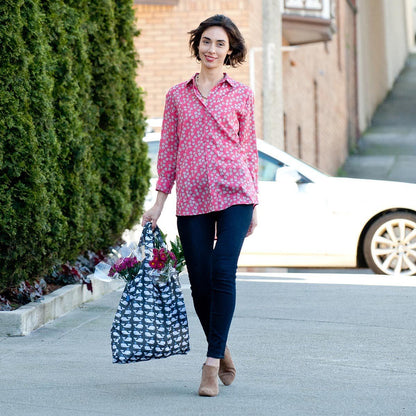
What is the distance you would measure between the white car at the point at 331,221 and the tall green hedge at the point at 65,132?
4.97ft

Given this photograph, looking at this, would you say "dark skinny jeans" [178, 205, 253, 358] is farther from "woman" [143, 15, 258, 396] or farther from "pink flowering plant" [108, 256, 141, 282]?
"pink flowering plant" [108, 256, 141, 282]

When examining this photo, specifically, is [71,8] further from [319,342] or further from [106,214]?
[319,342]

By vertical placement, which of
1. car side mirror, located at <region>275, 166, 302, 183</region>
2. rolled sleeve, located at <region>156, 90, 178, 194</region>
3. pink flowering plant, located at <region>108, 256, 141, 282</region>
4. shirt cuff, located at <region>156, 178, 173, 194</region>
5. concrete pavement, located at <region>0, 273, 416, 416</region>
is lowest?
concrete pavement, located at <region>0, 273, 416, 416</region>

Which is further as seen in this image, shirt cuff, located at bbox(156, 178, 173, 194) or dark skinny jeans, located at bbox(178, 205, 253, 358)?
shirt cuff, located at bbox(156, 178, 173, 194)

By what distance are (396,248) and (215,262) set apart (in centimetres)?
668

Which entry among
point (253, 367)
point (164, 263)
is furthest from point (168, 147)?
point (253, 367)

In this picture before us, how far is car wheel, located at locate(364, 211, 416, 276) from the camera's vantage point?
11773 millimetres

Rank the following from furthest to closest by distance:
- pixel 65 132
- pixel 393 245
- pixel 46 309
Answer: pixel 393 245 → pixel 65 132 → pixel 46 309

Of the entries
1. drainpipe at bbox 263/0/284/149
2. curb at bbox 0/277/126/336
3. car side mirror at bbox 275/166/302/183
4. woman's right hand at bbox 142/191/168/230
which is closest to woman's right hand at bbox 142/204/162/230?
woman's right hand at bbox 142/191/168/230

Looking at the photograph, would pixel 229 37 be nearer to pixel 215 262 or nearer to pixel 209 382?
pixel 215 262

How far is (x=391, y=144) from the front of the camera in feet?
111

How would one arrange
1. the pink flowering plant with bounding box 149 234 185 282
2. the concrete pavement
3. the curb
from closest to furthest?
1. the concrete pavement
2. the pink flowering plant with bounding box 149 234 185 282
3. the curb

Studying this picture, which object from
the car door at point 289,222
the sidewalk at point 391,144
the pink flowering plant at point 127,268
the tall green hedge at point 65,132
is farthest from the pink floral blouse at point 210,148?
the sidewalk at point 391,144

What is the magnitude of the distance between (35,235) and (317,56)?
20409mm
